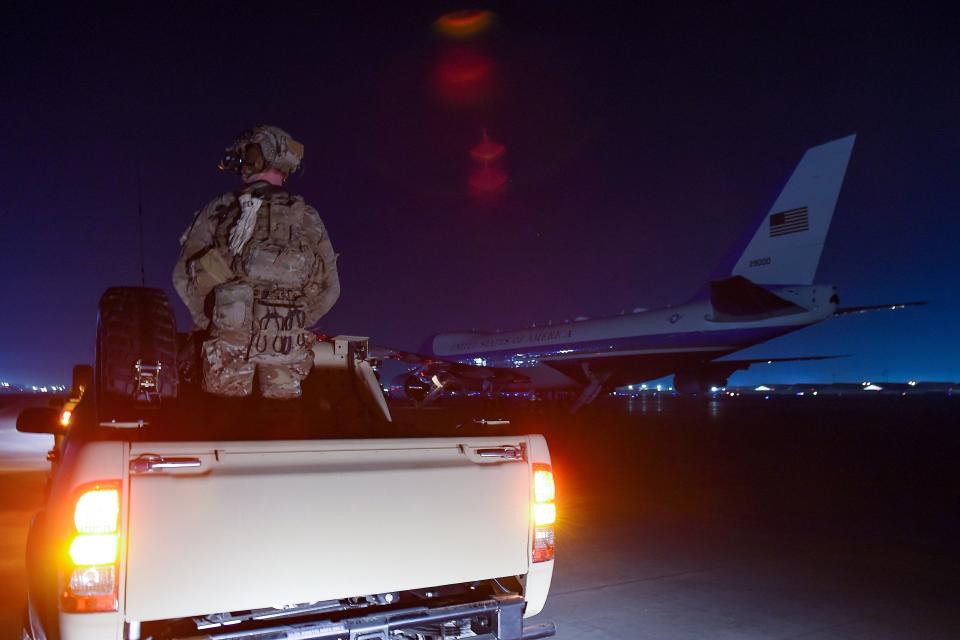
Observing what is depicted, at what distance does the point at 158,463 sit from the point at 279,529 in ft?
1.53

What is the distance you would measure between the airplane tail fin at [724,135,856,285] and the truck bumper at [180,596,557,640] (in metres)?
32.3

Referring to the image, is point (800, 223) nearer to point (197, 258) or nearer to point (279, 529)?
point (197, 258)

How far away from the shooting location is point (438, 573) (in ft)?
9.86

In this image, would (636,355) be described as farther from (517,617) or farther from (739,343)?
(517,617)

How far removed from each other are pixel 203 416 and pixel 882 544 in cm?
684

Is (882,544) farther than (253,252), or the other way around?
(882,544)

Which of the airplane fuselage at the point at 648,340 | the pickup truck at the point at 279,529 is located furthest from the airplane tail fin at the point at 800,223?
the pickup truck at the point at 279,529

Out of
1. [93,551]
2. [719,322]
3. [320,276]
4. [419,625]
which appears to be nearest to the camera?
[93,551]

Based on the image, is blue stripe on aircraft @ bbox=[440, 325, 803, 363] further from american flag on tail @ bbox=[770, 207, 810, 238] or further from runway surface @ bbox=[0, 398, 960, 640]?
runway surface @ bbox=[0, 398, 960, 640]

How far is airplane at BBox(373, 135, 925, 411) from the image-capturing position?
3061 centimetres

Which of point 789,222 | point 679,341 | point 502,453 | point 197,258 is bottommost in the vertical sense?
point 502,453

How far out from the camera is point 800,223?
33312 millimetres

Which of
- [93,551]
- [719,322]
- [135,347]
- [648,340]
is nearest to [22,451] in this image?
[135,347]

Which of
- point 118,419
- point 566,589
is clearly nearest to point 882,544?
point 566,589
